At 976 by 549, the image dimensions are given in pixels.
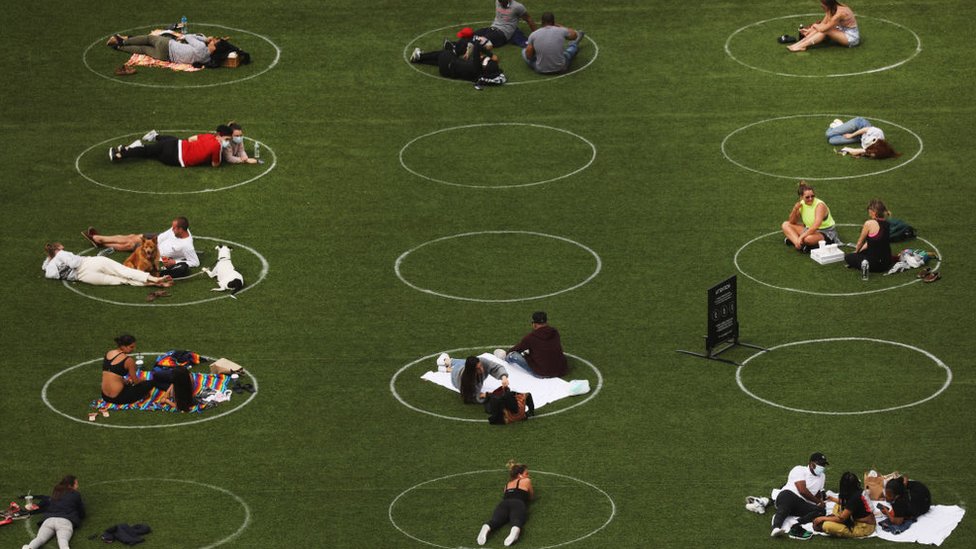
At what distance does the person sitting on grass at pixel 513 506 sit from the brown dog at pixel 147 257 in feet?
32.4

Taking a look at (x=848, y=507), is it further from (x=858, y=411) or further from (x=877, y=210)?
(x=877, y=210)

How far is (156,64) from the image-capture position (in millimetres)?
44750

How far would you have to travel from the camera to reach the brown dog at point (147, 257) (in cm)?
3531

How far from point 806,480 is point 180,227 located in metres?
13.0

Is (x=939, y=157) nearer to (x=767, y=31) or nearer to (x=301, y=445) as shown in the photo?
(x=767, y=31)

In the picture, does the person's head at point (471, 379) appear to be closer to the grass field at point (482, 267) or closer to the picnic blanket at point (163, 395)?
the grass field at point (482, 267)

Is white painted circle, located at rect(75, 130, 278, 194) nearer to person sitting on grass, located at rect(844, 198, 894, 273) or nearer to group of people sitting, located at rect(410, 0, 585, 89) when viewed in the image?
group of people sitting, located at rect(410, 0, 585, 89)

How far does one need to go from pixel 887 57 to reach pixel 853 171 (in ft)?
20.2

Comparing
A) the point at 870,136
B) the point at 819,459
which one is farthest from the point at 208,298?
the point at 870,136

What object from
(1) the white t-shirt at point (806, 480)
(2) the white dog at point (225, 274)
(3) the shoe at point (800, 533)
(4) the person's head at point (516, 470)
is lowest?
(2) the white dog at point (225, 274)

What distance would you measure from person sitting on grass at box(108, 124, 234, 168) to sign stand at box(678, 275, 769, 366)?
11.9 meters

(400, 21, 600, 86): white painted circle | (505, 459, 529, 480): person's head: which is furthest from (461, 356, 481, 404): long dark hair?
(400, 21, 600, 86): white painted circle

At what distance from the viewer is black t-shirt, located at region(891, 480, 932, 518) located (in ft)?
89.3

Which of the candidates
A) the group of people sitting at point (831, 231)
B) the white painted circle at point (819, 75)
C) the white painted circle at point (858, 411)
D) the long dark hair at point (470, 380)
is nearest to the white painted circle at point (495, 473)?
the long dark hair at point (470, 380)
